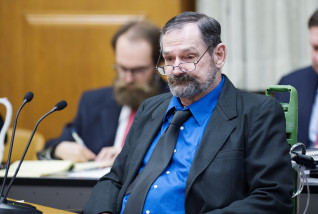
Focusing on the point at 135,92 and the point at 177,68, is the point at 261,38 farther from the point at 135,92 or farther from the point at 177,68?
the point at 177,68

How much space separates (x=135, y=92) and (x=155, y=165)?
157cm

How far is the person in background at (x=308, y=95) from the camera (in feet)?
12.4

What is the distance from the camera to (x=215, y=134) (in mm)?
2275

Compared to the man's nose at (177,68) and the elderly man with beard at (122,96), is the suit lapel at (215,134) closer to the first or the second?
the man's nose at (177,68)

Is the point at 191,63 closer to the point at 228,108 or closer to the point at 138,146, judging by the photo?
the point at 228,108

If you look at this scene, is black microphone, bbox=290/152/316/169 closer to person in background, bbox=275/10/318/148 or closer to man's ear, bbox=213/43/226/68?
man's ear, bbox=213/43/226/68

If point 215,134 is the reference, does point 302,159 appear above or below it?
below

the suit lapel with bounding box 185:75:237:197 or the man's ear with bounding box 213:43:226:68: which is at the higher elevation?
the man's ear with bounding box 213:43:226:68

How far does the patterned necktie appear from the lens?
2342 millimetres

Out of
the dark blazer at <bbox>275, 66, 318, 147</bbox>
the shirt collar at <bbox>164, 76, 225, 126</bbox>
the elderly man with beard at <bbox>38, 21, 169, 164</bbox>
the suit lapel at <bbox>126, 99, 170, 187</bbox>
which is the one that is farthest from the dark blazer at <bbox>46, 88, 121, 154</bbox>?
the shirt collar at <bbox>164, 76, 225, 126</bbox>

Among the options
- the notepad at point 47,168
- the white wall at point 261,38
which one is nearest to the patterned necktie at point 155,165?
the notepad at point 47,168

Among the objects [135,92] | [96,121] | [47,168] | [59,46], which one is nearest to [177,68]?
[47,168]

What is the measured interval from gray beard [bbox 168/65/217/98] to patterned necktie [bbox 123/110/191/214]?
0.09 metres

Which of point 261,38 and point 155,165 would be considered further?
point 261,38
